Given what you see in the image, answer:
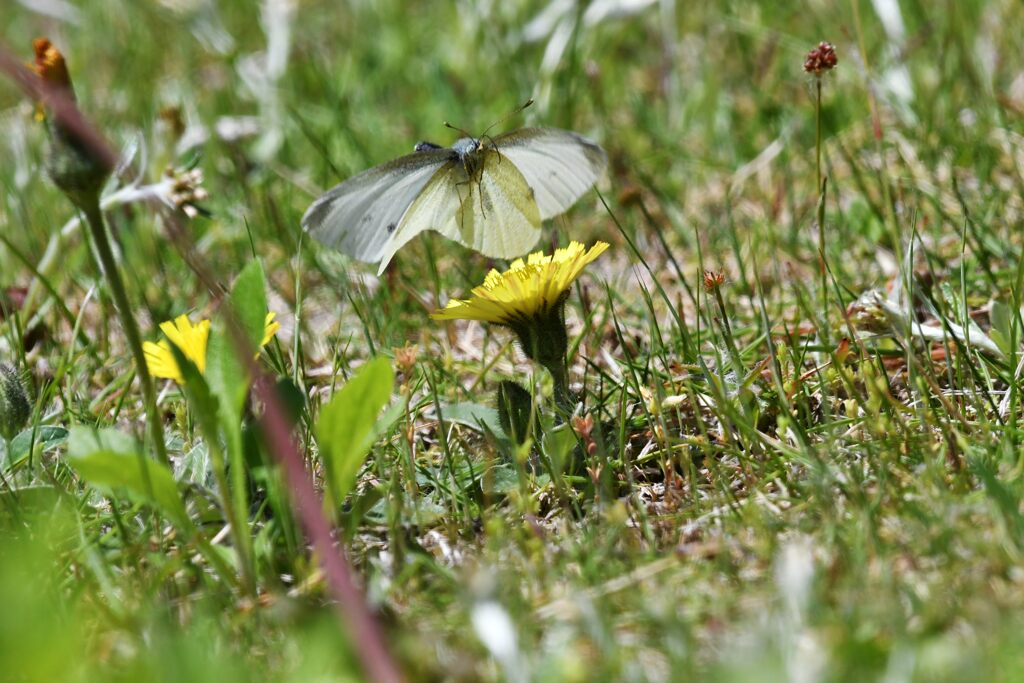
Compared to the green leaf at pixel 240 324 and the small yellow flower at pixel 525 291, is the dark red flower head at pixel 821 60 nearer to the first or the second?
the small yellow flower at pixel 525 291

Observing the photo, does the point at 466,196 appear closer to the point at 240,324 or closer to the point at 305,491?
the point at 240,324

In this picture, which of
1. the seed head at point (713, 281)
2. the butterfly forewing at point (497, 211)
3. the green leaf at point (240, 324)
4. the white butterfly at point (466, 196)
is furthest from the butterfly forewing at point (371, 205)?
the seed head at point (713, 281)

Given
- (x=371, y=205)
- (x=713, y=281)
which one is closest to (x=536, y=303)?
(x=713, y=281)

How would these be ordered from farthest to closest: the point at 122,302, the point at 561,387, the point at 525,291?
the point at 561,387 < the point at 525,291 < the point at 122,302

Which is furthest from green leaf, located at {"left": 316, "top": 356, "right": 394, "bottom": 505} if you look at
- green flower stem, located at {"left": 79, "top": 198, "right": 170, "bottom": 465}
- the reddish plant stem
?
green flower stem, located at {"left": 79, "top": 198, "right": 170, "bottom": 465}

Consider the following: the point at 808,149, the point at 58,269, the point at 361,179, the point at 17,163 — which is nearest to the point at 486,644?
the point at 361,179
